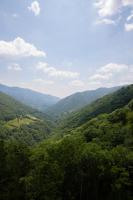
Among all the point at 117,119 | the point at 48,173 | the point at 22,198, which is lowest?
the point at 22,198

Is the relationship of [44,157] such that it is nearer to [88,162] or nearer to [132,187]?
[88,162]

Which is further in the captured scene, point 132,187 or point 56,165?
point 132,187

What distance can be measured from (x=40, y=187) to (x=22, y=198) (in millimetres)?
9452

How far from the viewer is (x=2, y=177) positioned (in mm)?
53531

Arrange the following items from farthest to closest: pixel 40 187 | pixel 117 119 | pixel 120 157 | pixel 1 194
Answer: pixel 117 119, pixel 120 157, pixel 1 194, pixel 40 187

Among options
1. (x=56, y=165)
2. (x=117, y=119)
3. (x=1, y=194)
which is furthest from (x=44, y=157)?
(x=117, y=119)

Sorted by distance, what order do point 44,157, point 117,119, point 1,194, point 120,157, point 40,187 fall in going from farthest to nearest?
point 117,119, point 120,157, point 1,194, point 44,157, point 40,187

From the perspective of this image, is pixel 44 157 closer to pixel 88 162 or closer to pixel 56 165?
pixel 56 165

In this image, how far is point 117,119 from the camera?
130375 millimetres

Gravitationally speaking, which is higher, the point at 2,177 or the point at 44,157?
the point at 44,157

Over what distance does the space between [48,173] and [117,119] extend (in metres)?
90.7

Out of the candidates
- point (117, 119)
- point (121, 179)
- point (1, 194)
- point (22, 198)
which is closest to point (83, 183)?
point (121, 179)

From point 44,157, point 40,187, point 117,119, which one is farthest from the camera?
point 117,119

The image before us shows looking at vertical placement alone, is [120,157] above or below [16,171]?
above
